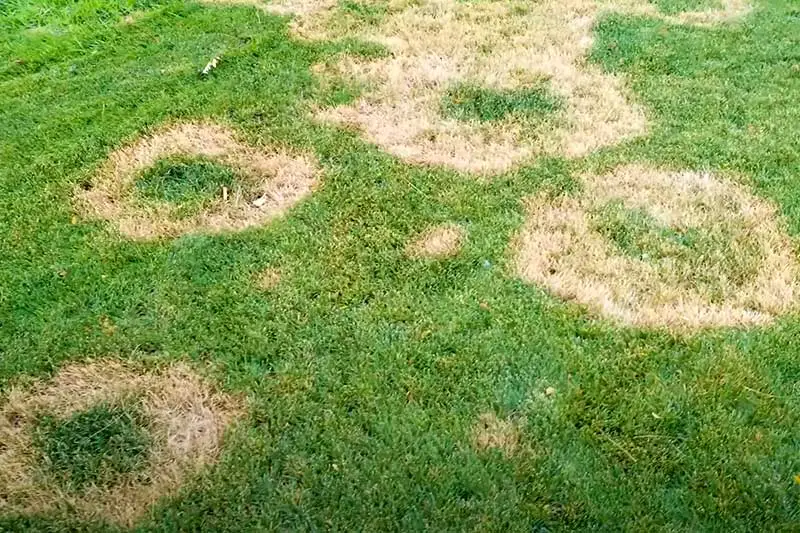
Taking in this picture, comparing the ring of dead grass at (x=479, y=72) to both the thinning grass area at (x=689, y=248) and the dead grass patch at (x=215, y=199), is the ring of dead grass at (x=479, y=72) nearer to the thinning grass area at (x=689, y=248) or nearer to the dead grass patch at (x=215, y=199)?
the dead grass patch at (x=215, y=199)

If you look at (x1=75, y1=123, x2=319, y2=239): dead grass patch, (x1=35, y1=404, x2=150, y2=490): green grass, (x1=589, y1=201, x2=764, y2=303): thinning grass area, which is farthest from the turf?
(x1=589, y1=201, x2=764, y2=303): thinning grass area

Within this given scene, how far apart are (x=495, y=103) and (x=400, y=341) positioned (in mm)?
3202

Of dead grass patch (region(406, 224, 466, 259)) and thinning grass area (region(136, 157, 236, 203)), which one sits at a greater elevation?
thinning grass area (region(136, 157, 236, 203))

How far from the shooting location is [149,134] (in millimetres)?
6605

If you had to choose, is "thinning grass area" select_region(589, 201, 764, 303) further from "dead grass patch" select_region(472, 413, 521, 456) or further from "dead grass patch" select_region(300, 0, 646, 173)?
"dead grass patch" select_region(472, 413, 521, 456)

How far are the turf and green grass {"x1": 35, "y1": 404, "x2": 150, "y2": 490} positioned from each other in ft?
0.83

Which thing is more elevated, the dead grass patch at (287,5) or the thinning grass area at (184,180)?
the dead grass patch at (287,5)

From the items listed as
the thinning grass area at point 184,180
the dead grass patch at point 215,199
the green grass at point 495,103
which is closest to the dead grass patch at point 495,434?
the dead grass patch at point 215,199

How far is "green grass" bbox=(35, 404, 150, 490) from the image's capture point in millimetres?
3785

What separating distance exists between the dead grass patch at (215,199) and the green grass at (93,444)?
5.45ft

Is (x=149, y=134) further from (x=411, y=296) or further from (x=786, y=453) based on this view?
(x=786, y=453)

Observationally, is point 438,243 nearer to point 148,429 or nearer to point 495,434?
point 495,434

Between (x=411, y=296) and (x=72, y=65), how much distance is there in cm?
499

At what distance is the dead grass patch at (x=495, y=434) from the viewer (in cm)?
388
